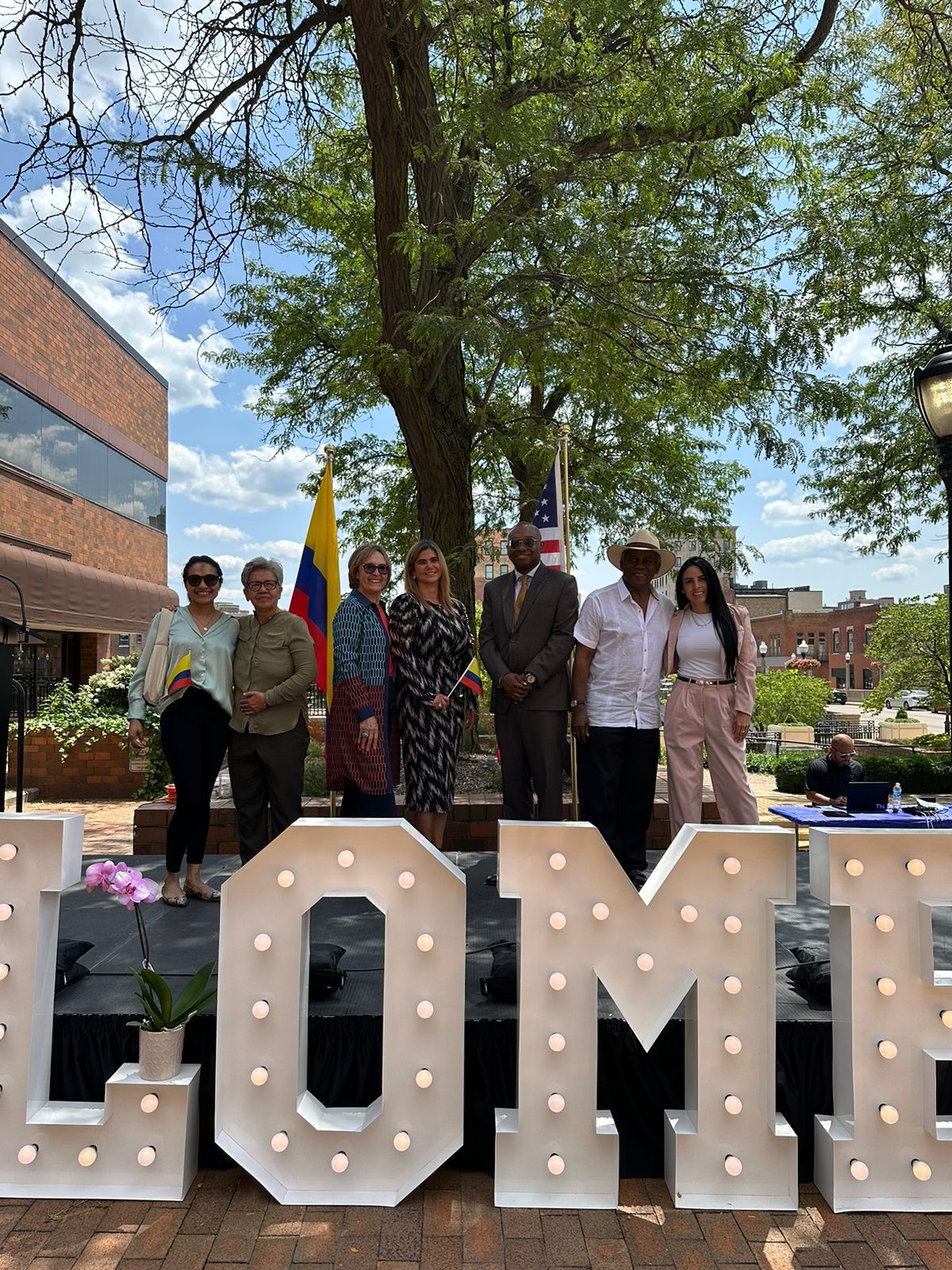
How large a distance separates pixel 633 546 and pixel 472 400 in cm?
764

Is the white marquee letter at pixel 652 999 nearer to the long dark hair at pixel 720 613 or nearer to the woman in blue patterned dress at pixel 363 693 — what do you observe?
the woman in blue patterned dress at pixel 363 693

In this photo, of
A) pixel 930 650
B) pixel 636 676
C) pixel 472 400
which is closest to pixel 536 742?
pixel 636 676

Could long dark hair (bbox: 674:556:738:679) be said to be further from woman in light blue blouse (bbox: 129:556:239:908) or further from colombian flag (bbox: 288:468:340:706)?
woman in light blue blouse (bbox: 129:556:239:908)

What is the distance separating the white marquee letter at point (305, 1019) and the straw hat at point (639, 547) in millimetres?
2349

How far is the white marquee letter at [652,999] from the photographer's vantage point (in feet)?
8.63

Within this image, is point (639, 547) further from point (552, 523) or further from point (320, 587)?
point (320, 587)

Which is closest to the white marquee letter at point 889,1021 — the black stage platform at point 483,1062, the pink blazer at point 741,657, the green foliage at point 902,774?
the black stage platform at point 483,1062

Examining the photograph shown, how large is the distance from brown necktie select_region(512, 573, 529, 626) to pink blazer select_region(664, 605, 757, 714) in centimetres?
78

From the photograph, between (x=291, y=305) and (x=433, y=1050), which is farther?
(x=291, y=305)

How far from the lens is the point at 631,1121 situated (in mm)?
2980

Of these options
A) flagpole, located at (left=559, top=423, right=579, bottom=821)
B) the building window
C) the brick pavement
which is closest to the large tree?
flagpole, located at (left=559, top=423, right=579, bottom=821)

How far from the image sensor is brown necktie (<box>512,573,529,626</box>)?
4754 millimetres

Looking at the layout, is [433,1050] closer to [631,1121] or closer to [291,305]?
[631,1121]

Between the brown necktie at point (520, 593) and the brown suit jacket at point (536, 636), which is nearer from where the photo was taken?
the brown suit jacket at point (536, 636)
